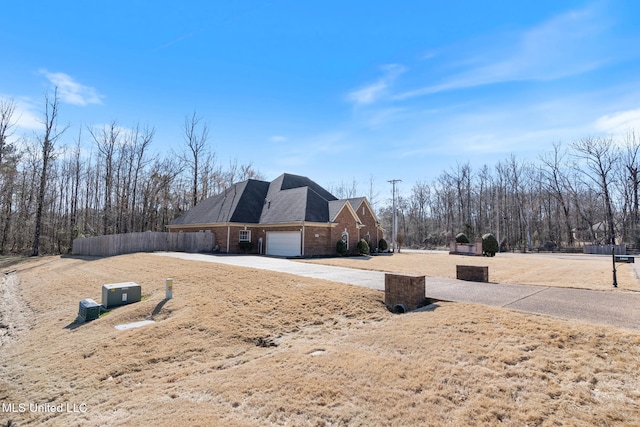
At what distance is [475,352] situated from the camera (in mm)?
5277

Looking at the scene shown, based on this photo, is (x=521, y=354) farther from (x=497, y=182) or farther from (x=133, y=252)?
(x=497, y=182)

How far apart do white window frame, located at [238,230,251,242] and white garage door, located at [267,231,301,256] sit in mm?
1903

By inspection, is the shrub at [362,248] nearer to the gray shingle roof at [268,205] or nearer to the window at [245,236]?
the gray shingle roof at [268,205]

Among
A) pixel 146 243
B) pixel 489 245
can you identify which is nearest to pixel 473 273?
pixel 489 245

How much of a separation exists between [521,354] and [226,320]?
6114 mm

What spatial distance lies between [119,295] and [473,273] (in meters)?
12.2

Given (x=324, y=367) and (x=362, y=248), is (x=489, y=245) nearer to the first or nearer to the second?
(x=362, y=248)

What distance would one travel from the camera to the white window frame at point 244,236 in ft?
88.5

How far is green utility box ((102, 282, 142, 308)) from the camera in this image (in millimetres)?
10127

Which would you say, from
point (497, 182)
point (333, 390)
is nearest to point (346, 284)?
point (333, 390)

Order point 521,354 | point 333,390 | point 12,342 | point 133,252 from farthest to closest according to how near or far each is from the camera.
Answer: point 133,252 < point 12,342 < point 521,354 < point 333,390

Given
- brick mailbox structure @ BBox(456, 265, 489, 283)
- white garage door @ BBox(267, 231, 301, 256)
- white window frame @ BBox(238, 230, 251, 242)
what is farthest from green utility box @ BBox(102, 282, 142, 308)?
white window frame @ BBox(238, 230, 251, 242)

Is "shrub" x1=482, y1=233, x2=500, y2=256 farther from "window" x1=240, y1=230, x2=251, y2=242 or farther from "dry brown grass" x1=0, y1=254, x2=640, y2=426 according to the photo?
"dry brown grass" x1=0, y1=254, x2=640, y2=426

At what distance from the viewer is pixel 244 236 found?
27.2 metres
